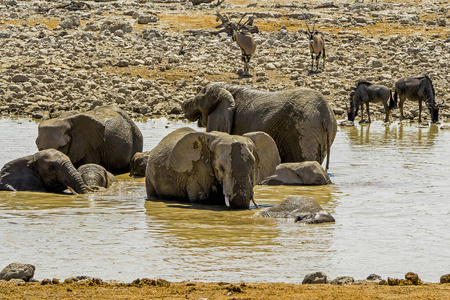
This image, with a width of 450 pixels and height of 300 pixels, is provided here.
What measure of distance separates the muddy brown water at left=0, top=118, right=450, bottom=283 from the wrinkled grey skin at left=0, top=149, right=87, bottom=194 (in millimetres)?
248

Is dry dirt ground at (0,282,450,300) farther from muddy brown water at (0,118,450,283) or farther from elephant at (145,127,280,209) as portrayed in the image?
elephant at (145,127,280,209)

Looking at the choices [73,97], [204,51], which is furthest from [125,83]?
[204,51]

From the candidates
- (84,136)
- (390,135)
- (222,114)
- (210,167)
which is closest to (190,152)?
(210,167)

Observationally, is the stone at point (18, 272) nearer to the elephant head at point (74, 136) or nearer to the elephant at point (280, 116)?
the elephant head at point (74, 136)

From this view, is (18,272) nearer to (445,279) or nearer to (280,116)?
(445,279)

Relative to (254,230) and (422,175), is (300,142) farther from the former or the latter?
(254,230)

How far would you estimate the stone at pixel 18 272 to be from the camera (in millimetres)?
6094

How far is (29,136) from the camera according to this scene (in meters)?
17.2

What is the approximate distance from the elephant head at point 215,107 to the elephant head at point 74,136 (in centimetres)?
169

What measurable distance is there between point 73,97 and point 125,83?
237 cm

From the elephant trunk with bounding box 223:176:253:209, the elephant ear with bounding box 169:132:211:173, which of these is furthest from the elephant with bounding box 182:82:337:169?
the elephant trunk with bounding box 223:176:253:209

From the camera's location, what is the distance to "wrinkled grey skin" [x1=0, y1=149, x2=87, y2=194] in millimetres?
10844

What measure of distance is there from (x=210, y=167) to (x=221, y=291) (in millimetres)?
4169

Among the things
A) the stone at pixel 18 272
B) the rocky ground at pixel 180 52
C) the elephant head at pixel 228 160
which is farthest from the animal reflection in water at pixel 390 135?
the stone at pixel 18 272
